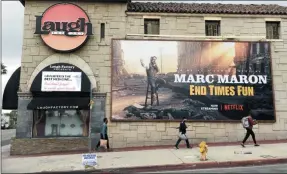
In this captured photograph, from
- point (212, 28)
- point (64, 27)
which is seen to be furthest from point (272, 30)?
point (64, 27)

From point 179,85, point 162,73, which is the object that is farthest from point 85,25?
point 179,85

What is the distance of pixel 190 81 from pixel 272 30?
595 centimetres

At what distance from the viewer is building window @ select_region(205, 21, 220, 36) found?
18875 mm

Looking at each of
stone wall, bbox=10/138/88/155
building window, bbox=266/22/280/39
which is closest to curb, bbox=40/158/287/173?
stone wall, bbox=10/138/88/155

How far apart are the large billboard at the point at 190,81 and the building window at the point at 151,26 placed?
760 mm

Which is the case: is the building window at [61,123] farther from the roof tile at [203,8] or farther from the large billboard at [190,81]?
the roof tile at [203,8]

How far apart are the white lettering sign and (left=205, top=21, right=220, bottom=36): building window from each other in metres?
7.79

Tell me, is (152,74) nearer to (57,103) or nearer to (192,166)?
(57,103)

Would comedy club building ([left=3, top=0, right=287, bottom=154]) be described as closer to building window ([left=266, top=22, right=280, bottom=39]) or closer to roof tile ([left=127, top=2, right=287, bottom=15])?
roof tile ([left=127, top=2, right=287, bottom=15])

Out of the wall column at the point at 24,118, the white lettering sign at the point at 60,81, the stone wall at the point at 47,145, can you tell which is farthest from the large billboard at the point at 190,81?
the wall column at the point at 24,118

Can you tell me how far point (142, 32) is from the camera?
725 inches

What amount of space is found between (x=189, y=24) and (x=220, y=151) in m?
7.66

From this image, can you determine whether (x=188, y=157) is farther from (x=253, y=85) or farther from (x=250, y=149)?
(x=253, y=85)

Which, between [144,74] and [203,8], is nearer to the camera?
[144,74]
